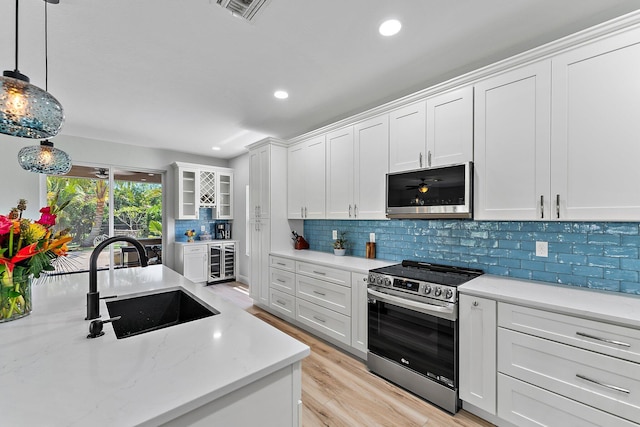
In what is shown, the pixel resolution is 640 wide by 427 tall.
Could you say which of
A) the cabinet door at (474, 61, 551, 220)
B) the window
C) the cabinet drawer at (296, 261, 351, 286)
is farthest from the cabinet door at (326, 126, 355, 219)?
the window

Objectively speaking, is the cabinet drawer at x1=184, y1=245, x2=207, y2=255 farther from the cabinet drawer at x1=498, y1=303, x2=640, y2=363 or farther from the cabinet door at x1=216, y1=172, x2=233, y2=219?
the cabinet drawer at x1=498, y1=303, x2=640, y2=363

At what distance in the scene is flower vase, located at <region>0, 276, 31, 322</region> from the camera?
3.84ft

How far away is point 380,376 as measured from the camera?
2410 millimetres

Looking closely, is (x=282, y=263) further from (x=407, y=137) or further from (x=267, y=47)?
(x=267, y=47)

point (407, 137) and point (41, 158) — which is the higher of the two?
point (407, 137)

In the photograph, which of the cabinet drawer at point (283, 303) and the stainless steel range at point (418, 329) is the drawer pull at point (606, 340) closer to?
the stainless steel range at point (418, 329)

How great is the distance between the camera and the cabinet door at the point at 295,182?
384 centimetres

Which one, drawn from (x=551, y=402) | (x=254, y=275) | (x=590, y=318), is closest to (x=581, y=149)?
(x=590, y=318)

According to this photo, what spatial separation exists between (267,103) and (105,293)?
2.40 m

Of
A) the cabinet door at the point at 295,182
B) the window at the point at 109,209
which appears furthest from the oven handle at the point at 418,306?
the window at the point at 109,209

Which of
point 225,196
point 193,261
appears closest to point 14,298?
point 193,261

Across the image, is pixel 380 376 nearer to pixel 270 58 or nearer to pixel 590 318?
pixel 590 318

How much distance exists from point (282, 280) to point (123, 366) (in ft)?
9.17

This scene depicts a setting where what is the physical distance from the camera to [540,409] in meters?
1.65
